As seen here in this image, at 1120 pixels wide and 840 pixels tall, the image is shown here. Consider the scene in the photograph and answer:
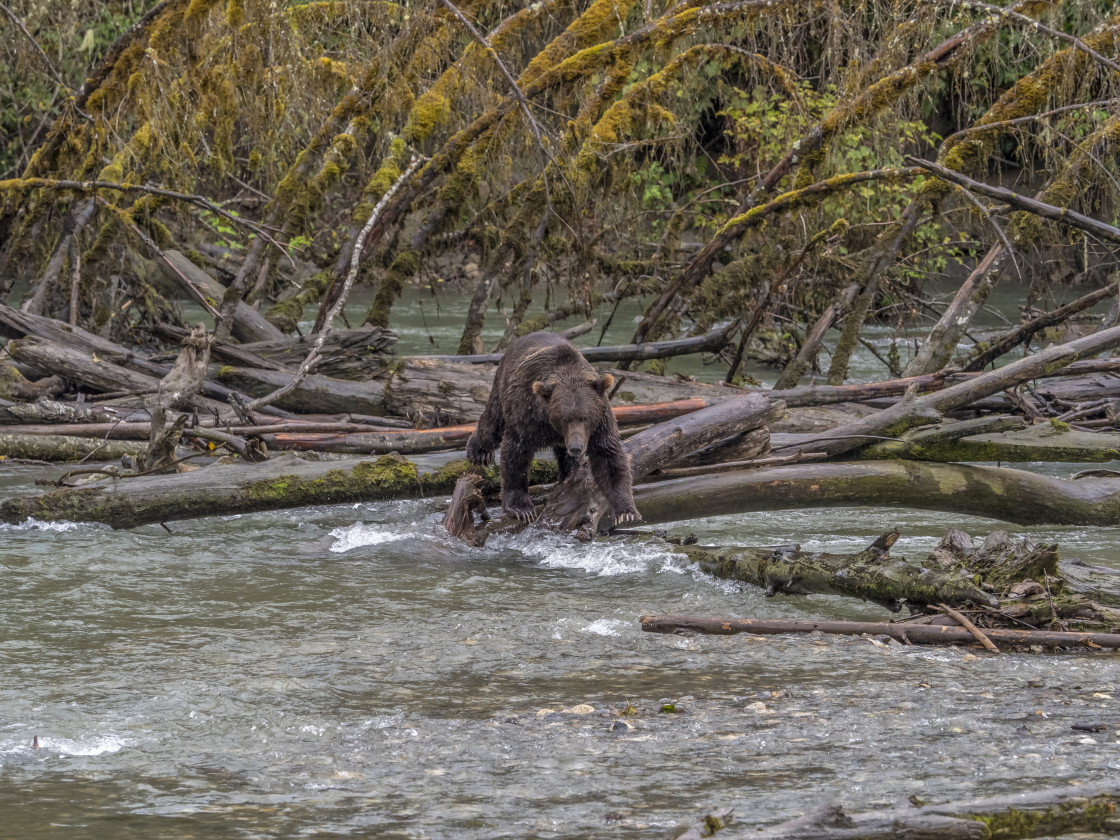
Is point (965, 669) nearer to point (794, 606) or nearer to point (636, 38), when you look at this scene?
point (794, 606)

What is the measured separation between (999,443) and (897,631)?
2.80 meters

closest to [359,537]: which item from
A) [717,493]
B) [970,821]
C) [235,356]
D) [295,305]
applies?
[717,493]

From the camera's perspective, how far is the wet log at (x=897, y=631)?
4.77 metres

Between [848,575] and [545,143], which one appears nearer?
[848,575]

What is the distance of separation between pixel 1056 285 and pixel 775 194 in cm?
1456

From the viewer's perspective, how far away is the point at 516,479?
7113mm

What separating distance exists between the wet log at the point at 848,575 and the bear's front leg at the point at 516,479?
1219mm

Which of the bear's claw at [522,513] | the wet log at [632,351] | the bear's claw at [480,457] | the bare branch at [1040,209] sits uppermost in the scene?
the bare branch at [1040,209]

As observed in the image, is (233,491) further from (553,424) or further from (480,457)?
(553,424)

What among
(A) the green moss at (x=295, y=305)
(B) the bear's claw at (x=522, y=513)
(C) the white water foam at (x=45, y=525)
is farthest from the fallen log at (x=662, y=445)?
(A) the green moss at (x=295, y=305)

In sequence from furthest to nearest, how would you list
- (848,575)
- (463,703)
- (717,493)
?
1. (717,493)
2. (848,575)
3. (463,703)

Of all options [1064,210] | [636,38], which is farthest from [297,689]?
[636,38]

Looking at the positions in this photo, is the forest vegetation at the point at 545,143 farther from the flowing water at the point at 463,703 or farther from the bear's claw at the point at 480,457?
the flowing water at the point at 463,703

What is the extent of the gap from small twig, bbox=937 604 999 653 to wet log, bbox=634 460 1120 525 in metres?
1.80
